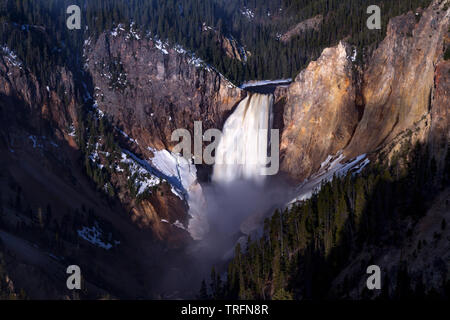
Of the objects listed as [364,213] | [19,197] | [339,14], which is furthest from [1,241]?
[339,14]

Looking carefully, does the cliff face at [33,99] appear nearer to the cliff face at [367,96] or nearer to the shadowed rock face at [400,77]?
the cliff face at [367,96]

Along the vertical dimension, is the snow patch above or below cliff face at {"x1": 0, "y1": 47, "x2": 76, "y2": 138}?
below

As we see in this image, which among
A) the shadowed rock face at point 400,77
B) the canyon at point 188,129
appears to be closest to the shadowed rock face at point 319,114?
the canyon at point 188,129

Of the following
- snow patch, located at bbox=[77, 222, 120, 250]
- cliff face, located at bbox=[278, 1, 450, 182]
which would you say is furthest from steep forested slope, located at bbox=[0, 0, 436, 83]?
A: snow patch, located at bbox=[77, 222, 120, 250]

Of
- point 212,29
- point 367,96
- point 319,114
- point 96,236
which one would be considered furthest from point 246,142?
point 96,236

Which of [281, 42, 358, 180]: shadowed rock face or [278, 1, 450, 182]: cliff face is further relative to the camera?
[281, 42, 358, 180]: shadowed rock face

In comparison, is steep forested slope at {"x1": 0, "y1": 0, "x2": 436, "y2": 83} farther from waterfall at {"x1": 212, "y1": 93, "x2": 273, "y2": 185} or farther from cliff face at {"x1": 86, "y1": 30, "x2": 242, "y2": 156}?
waterfall at {"x1": 212, "y1": 93, "x2": 273, "y2": 185}
